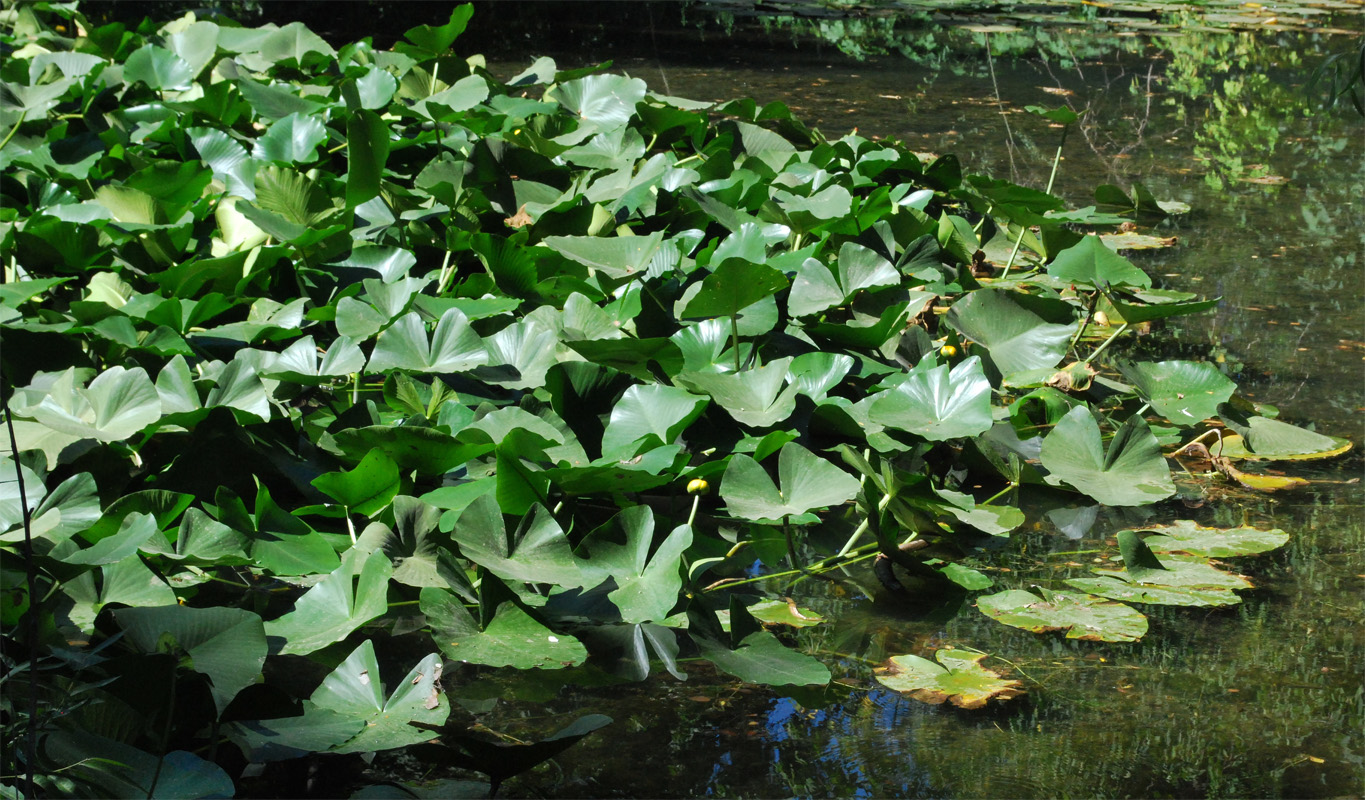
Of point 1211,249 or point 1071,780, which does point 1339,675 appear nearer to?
point 1071,780

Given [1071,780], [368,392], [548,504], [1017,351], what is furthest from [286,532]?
[1017,351]

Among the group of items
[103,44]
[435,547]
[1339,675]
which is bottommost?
[1339,675]

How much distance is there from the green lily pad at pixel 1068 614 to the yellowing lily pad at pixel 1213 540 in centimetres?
18

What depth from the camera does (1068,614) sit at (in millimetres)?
1251

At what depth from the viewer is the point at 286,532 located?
1229mm

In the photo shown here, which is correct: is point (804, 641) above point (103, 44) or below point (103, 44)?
below

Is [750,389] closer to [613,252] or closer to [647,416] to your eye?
[647,416]

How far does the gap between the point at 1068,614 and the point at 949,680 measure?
0.19m

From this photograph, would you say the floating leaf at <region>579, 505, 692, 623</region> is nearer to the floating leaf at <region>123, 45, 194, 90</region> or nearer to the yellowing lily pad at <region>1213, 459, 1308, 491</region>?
the yellowing lily pad at <region>1213, 459, 1308, 491</region>

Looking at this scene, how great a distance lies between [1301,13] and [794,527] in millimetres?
6628

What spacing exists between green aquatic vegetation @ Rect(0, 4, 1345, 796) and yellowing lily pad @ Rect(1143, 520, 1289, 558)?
0.08 m

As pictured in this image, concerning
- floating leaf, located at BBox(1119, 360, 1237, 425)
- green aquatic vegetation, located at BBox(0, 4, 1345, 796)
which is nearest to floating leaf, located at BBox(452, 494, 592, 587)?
green aquatic vegetation, located at BBox(0, 4, 1345, 796)

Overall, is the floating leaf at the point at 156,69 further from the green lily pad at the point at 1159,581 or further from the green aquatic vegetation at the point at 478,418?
the green lily pad at the point at 1159,581

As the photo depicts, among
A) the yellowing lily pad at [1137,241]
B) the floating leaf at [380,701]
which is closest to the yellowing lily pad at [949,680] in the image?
the floating leaf at [380,701]
